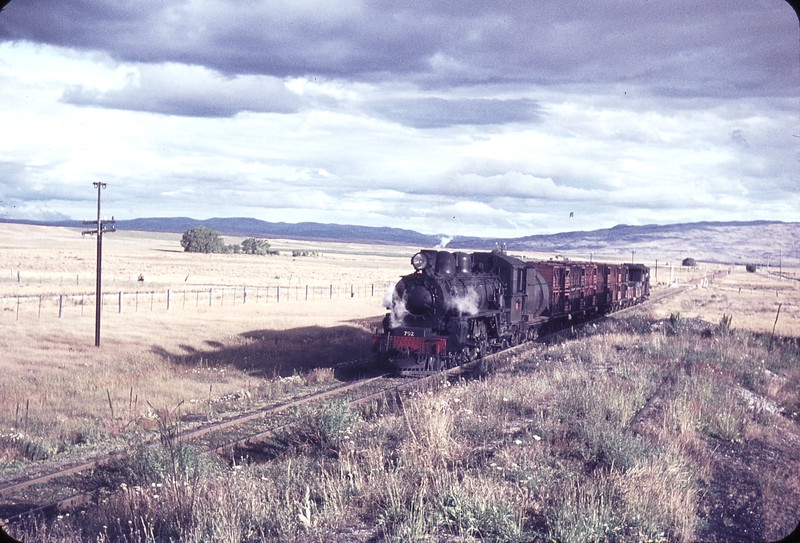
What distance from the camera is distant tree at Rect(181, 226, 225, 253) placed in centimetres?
12138

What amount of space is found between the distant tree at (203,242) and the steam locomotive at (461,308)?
336 ft

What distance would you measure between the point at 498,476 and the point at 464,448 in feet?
4.30

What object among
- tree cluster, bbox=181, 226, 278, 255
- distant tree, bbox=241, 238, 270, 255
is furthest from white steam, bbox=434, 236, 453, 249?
distant tree, bbox=241, 238, 270, 255

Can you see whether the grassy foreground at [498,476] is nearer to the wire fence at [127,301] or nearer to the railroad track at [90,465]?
the railroad track at [90,465]

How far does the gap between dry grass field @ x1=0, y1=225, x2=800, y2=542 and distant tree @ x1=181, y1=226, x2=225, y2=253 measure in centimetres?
10057

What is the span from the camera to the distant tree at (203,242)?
398 ft

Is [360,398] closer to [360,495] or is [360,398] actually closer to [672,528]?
[360,495]

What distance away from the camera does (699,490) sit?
7820 millimetres

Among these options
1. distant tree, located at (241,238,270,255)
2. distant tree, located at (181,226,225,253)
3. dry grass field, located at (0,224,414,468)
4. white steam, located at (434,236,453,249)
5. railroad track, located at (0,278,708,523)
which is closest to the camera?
railroad track, located at (0,278,708,523)

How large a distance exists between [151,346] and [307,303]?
67.4 feet

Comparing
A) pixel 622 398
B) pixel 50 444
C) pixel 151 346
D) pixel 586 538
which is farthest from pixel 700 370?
pixel 151 346

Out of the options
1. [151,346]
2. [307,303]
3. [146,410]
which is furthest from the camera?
[307,303]

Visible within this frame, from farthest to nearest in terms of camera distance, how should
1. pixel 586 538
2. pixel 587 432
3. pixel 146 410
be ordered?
pixel 146 410 → pixel 587 432 → pixel 586 538

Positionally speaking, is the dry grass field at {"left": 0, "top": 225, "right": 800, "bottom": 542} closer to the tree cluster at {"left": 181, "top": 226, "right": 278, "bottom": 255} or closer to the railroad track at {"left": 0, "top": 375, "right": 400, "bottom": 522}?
the railroad track at {"left": 0, "top": 375, "right": 400, "bottom": 522}
